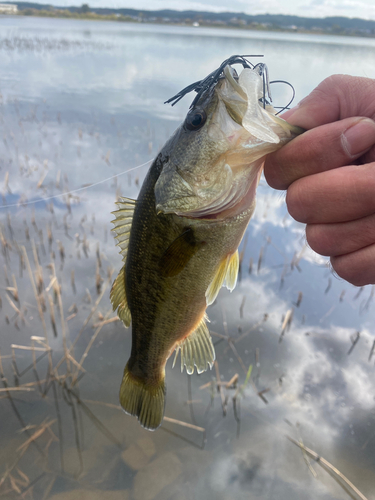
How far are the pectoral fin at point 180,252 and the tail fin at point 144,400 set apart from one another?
0.98 metres

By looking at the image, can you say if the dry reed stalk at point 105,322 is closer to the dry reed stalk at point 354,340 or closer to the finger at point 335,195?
the dry reed stalk at point 354,340

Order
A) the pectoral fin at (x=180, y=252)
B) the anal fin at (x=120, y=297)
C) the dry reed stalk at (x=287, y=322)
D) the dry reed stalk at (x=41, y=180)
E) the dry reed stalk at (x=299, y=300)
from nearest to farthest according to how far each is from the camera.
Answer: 1. the pectoral fin at (x=180, y=252)
2. the anal fin at (x=120, y=297)
3. the dry reed stalk at (x=287, y=322)
4. the dry reed stalk at (x=299, y=300)
5. the dry reed stalk at (x=41, y=180)

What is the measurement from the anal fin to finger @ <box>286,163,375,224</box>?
116 centimetres

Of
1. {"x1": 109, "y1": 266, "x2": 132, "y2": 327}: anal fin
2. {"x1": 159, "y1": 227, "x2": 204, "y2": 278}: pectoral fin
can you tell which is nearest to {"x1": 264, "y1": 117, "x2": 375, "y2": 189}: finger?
{"x1": 159, "y1": 227, "x2": 204, "y2": 278}: pectoral fin

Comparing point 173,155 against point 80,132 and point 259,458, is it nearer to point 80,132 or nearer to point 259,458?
point 259,458

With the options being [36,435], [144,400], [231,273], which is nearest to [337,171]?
[231,273]

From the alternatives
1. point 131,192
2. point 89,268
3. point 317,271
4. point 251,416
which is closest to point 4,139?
point 131,192

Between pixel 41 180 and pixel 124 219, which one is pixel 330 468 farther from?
pixel 41 180

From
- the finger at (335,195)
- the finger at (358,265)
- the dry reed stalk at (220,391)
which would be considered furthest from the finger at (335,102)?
the dry reed stalk at (220,391)

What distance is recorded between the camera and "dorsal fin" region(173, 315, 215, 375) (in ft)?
7.52

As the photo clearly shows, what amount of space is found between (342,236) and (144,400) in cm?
170

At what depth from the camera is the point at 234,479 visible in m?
3.24

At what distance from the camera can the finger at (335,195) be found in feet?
4.50

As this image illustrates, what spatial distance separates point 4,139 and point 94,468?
8.56m
